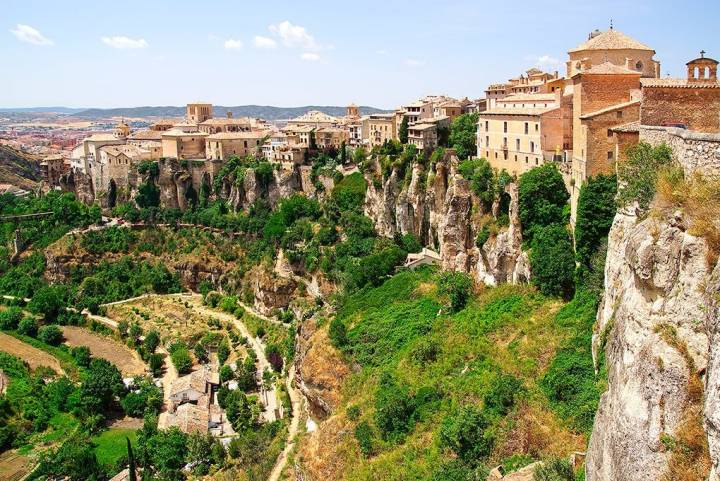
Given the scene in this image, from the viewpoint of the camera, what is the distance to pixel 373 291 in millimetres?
43812

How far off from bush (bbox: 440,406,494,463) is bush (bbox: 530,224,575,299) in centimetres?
828

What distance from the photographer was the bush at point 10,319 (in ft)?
183

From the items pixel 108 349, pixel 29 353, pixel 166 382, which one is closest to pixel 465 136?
pixel 166 382

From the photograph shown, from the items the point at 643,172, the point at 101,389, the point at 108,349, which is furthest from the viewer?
the point at 108,349

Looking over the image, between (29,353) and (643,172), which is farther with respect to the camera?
(29,353)

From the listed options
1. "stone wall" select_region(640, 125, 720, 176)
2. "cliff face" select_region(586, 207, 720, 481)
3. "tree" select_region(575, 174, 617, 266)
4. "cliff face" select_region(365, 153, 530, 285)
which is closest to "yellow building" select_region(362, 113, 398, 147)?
"cliff face" select_region(365, 153, 530, 285)

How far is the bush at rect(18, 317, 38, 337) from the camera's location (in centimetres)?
5500

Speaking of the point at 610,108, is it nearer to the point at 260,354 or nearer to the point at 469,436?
the point at 469,436

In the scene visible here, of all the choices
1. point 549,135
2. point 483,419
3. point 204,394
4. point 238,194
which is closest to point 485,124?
point 549,135

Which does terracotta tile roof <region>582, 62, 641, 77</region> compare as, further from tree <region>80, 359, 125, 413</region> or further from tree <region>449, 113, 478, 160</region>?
tree <region>80, 359, 125, 413</region>

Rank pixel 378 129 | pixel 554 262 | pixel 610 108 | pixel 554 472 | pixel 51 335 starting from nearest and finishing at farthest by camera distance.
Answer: pixel 554 472, pixel 610 108, pixel 554 262, pixel 51 335, pixel 378 129

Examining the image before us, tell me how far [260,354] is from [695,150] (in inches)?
1590

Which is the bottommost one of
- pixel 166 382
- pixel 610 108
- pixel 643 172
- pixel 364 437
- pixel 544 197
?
pixel 166 382

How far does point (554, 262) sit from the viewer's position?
29812 millimetres
